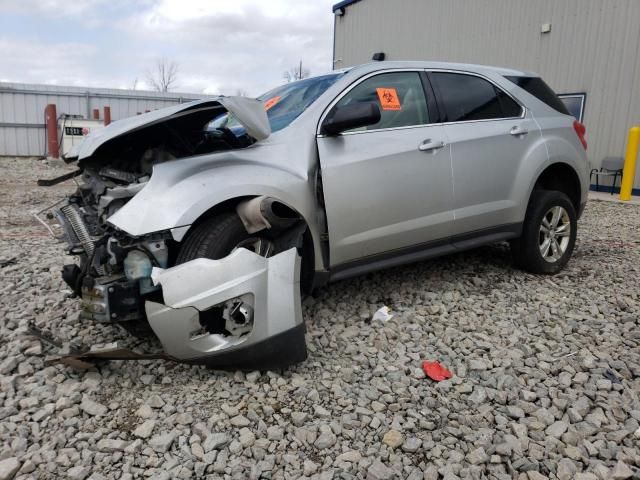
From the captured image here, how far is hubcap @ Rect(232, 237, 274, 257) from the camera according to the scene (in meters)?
2.89

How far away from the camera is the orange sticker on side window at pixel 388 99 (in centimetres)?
359

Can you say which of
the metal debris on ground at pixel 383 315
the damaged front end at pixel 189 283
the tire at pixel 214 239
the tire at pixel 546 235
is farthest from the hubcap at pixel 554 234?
the tire at pixel 214 239

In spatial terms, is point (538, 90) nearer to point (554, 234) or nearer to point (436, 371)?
point (554, 234)

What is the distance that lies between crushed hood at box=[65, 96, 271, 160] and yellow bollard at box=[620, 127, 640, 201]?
900cm

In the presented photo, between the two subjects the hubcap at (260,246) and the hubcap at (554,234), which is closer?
the hubcap at (260,246)

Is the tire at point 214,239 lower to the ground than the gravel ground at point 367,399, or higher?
higher

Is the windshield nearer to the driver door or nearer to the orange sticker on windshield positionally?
the orange sticker on windshield

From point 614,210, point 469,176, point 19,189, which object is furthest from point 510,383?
point 19,189

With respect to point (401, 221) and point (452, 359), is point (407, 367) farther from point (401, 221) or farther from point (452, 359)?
point (401, 221)

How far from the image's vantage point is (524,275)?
452 centimetres

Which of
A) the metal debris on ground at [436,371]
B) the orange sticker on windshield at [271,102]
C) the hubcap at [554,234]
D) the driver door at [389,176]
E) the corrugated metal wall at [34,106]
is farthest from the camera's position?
the corrugated metal wall at [34,106]

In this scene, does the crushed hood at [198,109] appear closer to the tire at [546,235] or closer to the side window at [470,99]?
the side window at [470,99]

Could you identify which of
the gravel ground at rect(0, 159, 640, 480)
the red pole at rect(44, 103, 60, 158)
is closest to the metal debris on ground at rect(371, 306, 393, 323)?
the gravel ground at rect(0, 159, 640, 480)

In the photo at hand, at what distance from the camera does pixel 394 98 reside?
365 centimetres
